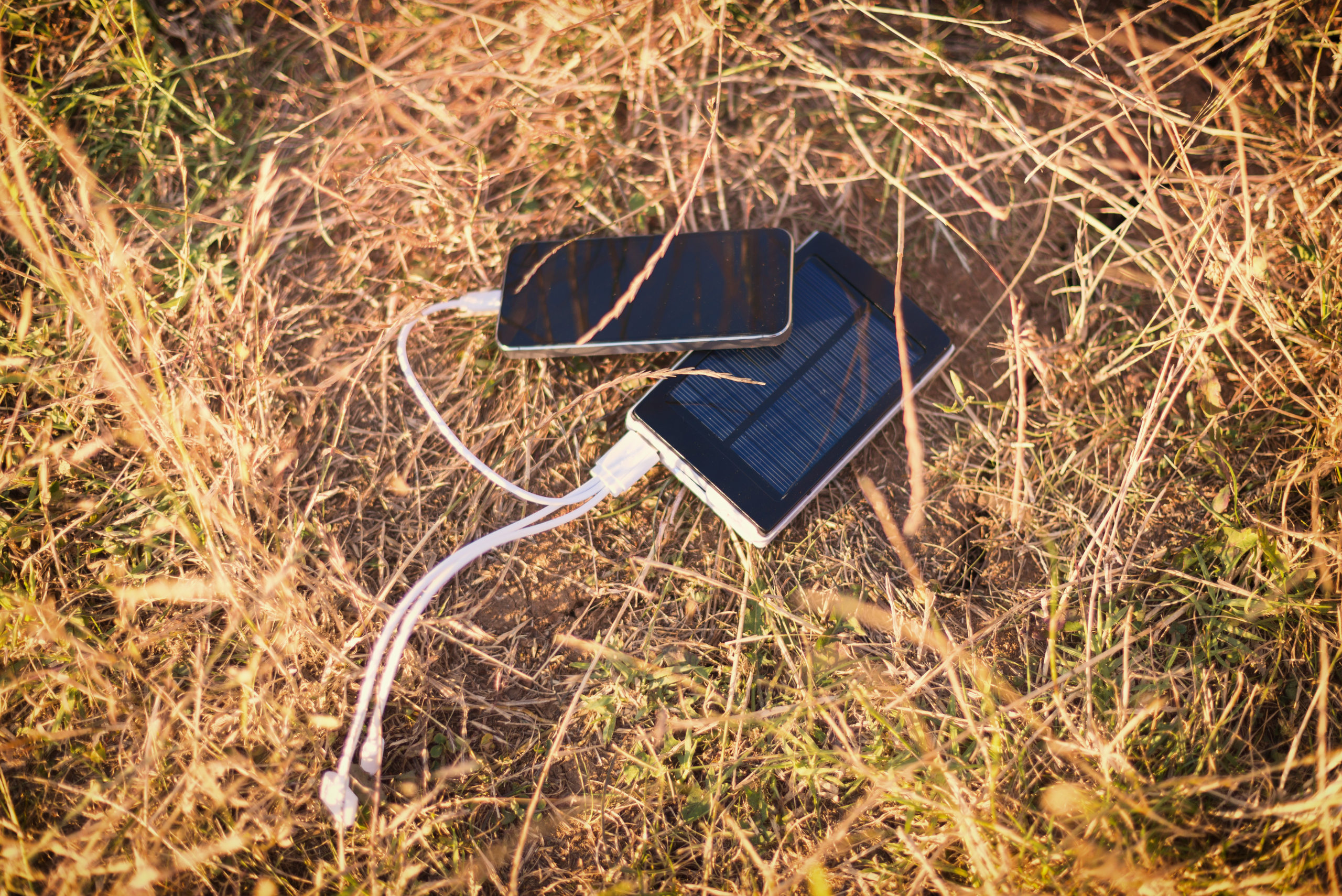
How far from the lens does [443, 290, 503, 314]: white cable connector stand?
1635 millimetres

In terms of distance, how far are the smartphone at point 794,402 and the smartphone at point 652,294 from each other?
7cm

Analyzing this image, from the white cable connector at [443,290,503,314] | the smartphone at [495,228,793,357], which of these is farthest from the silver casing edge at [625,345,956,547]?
the white cable connector at [443,290,503,314]

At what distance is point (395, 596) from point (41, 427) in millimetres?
862

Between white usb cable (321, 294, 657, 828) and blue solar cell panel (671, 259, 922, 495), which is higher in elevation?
blue solar cell panel (671, 259, 922, 495)

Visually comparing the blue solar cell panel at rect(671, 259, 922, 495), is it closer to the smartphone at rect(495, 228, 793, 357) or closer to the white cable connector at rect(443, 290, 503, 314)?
the smartphone at rect(495, 228, 793, 357)

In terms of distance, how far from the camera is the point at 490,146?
71.2 inches

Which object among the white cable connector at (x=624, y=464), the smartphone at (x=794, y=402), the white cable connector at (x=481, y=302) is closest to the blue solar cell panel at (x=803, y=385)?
the smartphone at (x=794, y=402)

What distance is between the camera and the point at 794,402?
150 cm

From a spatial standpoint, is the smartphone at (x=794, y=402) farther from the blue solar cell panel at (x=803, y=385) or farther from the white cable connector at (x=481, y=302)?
the white cable connector at (x=481, y=302)

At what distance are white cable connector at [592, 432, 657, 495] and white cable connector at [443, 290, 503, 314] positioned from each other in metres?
0.44

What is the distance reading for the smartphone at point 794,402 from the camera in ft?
4.75

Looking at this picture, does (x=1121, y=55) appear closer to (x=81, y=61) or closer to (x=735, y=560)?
(x=735, y=560)

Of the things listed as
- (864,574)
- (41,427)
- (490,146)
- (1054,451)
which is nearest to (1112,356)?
(1054,451)

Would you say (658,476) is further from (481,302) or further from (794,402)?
(481,302)
